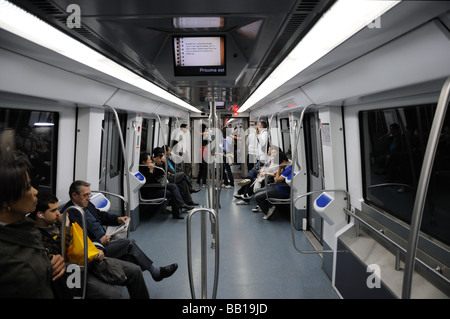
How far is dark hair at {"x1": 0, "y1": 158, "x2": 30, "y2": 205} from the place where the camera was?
1516mm

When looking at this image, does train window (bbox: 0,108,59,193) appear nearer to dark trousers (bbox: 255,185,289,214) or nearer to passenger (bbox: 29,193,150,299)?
passenger (bbox: 29,193,150,299)

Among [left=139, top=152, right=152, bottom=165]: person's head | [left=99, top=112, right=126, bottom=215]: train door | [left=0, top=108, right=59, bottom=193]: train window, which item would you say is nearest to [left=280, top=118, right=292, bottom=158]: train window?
[left=139, top=152, right=152, bottom=165]: person's head

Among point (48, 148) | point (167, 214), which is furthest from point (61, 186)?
point (167, 214)

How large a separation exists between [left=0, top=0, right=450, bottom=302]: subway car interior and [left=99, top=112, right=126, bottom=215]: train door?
6 cm

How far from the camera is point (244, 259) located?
12.8 feet

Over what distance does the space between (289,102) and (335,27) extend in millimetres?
2815

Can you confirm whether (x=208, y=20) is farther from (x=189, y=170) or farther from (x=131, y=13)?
(x=189, y=170)

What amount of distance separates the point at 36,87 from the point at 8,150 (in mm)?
764

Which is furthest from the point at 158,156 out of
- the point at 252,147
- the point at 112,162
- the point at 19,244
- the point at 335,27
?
the point at 335,27

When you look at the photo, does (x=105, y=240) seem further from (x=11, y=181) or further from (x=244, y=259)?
(x=244, y=259)

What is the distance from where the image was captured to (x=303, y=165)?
16.4 ft

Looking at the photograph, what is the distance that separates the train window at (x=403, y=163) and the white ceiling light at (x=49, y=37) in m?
2.62

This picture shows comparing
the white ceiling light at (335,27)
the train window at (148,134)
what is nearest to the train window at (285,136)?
the train window at (148,134)

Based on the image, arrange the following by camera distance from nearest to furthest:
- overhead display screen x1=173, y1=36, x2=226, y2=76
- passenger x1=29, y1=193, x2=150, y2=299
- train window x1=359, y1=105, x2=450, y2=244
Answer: train window x1=359, y1=105, x2=450, y2=244, overhead display screen x1=173, y1=36, x2=226, y2=76, passenger x1=29, y1=193, x2=150, y2=299
